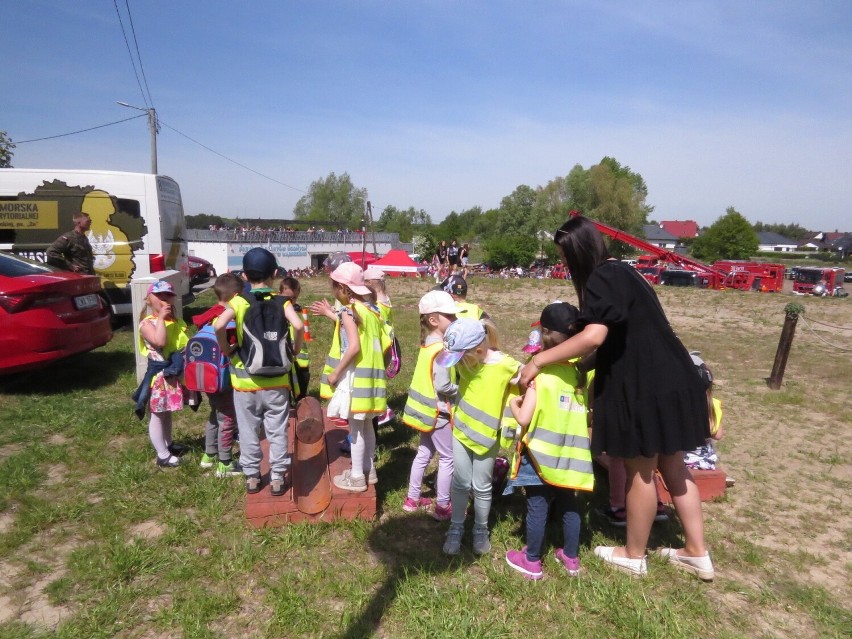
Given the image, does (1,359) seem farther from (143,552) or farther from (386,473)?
(386,473)

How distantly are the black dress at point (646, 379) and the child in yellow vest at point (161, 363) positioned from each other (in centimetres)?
298

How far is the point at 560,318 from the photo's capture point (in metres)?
2.76

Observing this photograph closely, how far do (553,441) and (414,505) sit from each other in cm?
130

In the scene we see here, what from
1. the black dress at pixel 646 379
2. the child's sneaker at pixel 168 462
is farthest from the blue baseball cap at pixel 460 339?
the child's sneaker at pixel 168 462

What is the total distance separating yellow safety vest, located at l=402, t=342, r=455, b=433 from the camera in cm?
344

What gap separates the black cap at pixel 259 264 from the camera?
3.36 m

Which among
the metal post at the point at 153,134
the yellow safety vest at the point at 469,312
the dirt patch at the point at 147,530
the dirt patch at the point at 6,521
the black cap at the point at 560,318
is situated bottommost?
the dirt patch at the point at 6,521

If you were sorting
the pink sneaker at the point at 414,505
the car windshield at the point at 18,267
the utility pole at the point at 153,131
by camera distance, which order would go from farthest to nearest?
the utility pole at the point at 153,131
the car windshield at the point at 18,267
the pink sneaker at the point at 414,505

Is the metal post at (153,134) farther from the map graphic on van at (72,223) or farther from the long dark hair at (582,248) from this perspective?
the long dark hair at (582,248)

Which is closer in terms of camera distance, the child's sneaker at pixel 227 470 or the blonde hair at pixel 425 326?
the blonde hair at pixel 425 326

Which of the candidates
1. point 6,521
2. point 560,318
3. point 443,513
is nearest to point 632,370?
point 560,318

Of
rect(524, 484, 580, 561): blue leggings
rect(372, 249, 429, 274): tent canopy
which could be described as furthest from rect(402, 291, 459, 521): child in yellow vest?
rect(372, 249, 429, 274): tent canopy

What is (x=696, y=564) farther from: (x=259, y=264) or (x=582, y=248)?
(x=259, y=264)

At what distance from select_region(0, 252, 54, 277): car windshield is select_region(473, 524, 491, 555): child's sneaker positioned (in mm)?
5556
